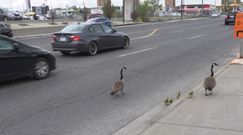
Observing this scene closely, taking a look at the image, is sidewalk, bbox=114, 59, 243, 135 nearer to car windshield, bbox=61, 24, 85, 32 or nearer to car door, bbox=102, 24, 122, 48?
car windshield, bbox=61, 24, 85, 32

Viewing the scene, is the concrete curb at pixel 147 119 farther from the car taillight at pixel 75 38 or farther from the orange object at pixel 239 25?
the car taillight at pixel 75 38

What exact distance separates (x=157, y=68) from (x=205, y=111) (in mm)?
6033

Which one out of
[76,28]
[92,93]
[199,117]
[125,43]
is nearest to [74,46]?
[76,28]

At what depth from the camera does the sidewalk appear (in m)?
5.81

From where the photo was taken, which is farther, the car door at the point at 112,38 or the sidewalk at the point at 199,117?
the car door at the point at 112,38

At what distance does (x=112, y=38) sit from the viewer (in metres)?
18.6

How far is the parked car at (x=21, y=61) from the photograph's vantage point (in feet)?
32.6

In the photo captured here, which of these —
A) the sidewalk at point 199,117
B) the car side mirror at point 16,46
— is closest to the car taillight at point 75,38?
the car side mirror at point 16,46

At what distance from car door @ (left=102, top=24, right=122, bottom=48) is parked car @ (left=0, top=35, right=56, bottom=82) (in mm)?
6957

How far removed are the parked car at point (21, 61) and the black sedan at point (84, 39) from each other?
5211mm

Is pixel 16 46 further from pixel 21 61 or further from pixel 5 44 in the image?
pixel 21 61

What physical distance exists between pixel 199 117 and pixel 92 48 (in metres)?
11.1

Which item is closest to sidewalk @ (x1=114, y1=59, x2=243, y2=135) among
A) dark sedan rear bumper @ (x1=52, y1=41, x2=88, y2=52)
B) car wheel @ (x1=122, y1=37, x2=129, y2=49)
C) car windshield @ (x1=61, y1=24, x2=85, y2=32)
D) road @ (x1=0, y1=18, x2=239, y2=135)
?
road @ (x1=0, y1=18, x2=239, y2=135)

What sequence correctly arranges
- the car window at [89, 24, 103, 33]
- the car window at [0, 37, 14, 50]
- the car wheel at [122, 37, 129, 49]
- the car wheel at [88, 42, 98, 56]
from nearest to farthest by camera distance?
the car window at [0, 37, 14, 50] → the car wheel at [88, 42, 98, 56] → the car window at [89, 24, 103, 33] → the car wheel at [122, 37, 129, 49]
